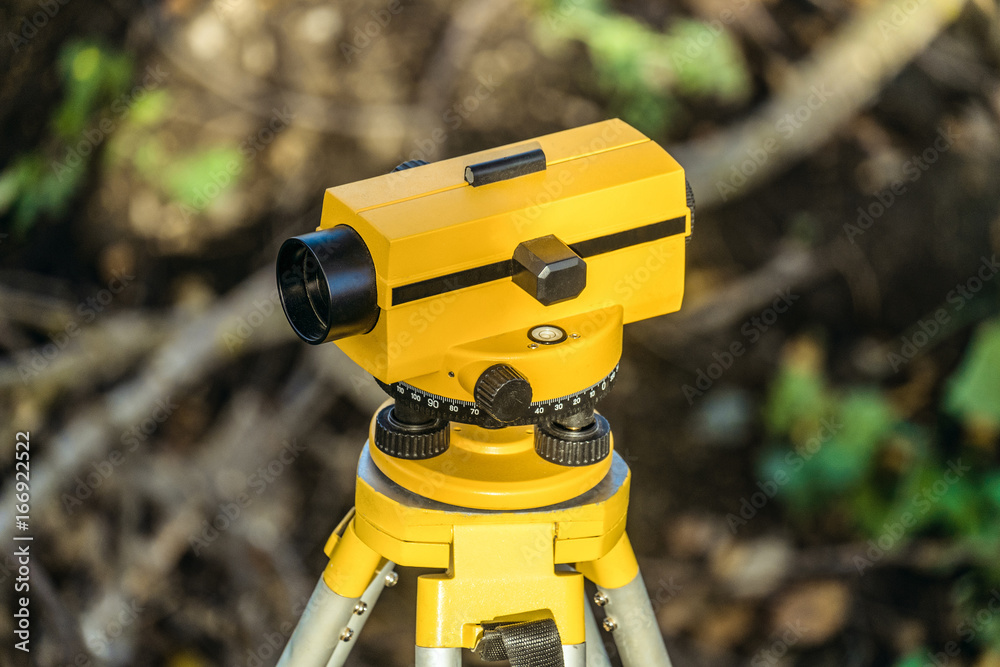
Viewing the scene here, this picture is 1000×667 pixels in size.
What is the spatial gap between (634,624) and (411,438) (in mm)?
378

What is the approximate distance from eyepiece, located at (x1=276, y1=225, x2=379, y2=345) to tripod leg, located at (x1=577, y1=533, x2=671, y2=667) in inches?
16.5

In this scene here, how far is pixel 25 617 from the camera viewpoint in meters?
2.12

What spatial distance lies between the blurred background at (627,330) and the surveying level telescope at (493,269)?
1.04 m

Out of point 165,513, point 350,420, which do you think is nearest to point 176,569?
point 165,513

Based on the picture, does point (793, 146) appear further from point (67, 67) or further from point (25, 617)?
point (25, 617)

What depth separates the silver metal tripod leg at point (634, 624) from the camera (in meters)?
1.27

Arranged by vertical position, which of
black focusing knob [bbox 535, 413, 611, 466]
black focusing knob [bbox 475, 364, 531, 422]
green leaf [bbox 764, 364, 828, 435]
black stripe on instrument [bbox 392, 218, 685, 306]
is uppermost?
black stripe on instrument [bbox 392, 218, 685, 306]

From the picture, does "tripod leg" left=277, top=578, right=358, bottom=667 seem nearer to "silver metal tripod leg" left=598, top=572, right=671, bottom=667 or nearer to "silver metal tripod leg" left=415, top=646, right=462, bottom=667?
"silver metal tripod leg" left=415, top=646, right=462, bottom=667

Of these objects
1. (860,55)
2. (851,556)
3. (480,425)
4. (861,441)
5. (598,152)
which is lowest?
(851,556)

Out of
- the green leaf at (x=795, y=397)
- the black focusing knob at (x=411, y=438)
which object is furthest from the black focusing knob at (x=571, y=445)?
the green leaf at (x=795, y=397)

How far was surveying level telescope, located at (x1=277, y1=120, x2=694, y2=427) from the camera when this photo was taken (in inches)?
40.8

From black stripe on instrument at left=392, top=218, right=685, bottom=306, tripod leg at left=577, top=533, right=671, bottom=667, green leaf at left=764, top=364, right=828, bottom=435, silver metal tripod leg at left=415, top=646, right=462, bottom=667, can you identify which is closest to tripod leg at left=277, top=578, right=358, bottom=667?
silver metal tripod leg at left=415, top=646, right=462, bottom=667

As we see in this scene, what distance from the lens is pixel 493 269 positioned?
3.53 feet

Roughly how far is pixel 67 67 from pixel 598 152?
4.41 ft
